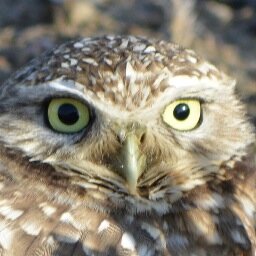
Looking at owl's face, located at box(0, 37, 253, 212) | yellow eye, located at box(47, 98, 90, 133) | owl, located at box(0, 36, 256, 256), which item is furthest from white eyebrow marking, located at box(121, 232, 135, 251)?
→ yellow eye, located at box(47, 98, 90, 133)

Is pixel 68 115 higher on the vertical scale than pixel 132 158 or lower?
higher

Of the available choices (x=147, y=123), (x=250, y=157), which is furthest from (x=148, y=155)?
(x=250, y=157)

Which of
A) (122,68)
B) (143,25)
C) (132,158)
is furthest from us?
(143,25)

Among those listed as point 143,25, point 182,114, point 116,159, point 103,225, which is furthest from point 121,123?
point 143,25

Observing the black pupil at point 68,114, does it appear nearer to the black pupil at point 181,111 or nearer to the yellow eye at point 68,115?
the yellow eye at point 68,115

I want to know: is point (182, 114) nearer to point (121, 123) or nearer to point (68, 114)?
point (121, 123)

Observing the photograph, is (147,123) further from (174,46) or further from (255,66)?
(255,66)

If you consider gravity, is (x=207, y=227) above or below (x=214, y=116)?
below
